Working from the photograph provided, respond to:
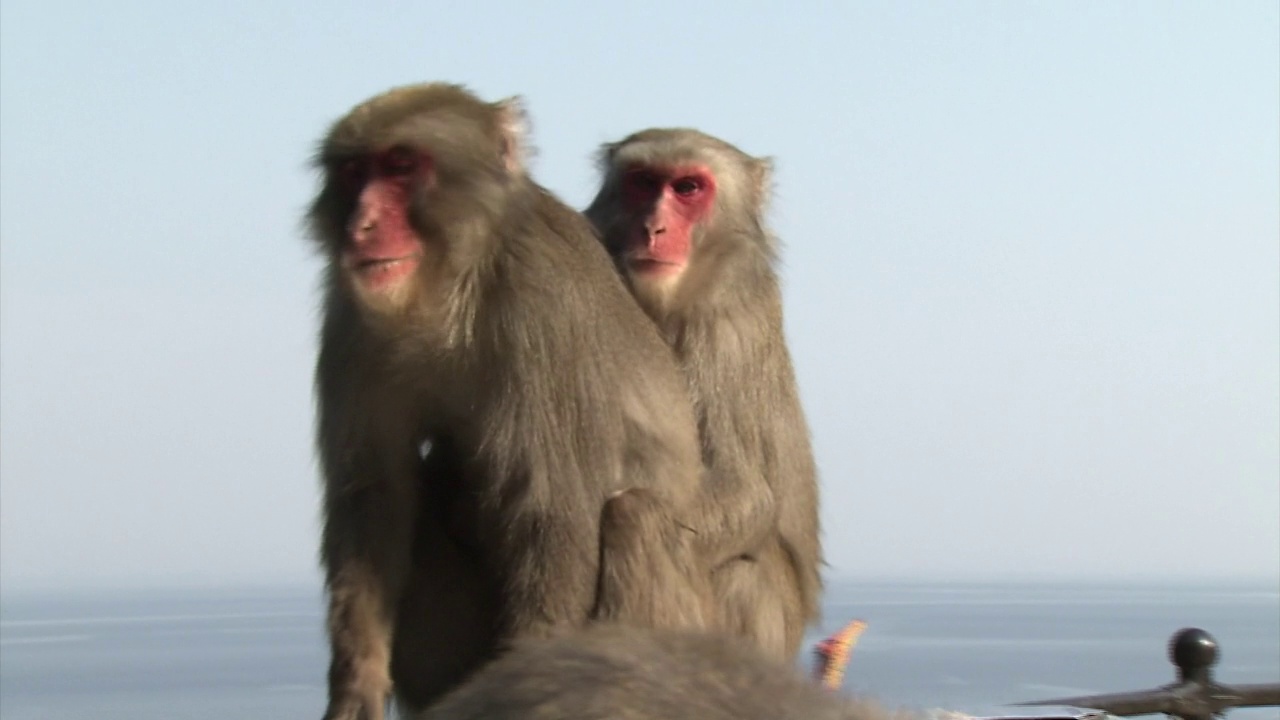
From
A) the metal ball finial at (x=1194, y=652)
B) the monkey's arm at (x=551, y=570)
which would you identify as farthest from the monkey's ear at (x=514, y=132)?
the metal ball finial at (x=1194, y=652)

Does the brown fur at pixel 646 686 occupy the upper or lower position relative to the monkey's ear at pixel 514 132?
lower

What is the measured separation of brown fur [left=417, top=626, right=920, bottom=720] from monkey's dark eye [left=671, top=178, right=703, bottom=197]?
324cm

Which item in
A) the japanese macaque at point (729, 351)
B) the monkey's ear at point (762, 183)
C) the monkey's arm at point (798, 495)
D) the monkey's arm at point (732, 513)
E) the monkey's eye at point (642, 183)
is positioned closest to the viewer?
the monkey's arm at point (732, 513)

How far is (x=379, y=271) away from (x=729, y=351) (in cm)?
128

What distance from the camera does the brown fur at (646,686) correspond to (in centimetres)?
182

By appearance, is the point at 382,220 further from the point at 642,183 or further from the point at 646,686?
the point at 646,686

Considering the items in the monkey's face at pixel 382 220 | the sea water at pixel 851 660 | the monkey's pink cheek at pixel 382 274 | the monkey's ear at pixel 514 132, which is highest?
the monkey's ear at pixel 514 132

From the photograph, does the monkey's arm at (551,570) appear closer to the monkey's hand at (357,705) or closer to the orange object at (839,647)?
the monkey's hand at (357,705)

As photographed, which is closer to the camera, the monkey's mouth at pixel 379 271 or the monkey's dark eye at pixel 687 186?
the monkey's mouth at pixel 379 271

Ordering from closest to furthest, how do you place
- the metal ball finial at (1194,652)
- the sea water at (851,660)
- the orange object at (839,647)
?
the orange object at (839,647) < the metal ball finial at (1194,652) < the sea water at (851,660)

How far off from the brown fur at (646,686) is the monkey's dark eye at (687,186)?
3244 millimetres

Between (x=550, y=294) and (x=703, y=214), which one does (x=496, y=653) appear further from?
(x=703, y=214)

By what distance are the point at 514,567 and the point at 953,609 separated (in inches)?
Result: 2679

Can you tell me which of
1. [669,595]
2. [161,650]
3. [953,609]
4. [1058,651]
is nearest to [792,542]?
[669,595]
